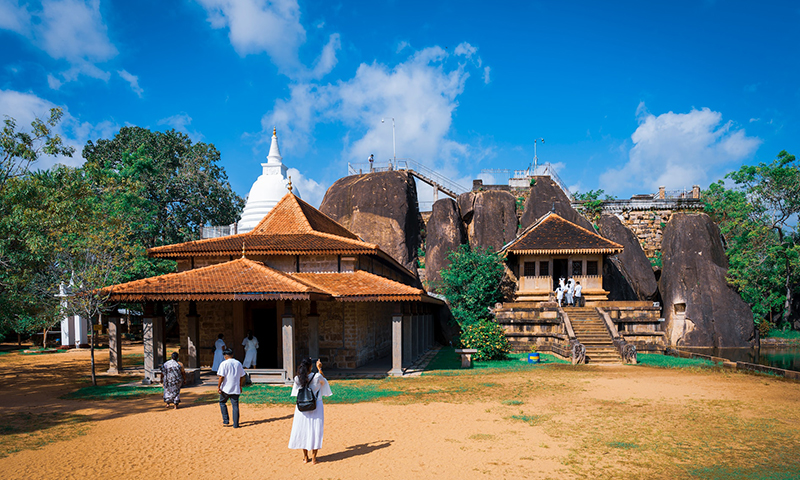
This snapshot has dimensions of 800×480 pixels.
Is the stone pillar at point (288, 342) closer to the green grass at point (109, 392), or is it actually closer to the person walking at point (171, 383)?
the green grass at point (109, 392)

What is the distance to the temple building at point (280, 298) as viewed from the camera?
14.5 metres

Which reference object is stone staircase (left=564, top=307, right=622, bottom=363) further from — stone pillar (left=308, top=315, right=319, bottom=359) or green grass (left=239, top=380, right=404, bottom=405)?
stone pillar (left=308, top=315, right=319, bottom=359)

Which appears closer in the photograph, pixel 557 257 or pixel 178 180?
pixel 557 257

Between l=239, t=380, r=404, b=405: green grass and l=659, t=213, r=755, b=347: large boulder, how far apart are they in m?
22.7

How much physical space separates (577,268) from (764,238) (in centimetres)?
1351

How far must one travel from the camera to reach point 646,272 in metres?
31.5

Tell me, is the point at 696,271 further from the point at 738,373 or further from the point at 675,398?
the point at 675,398

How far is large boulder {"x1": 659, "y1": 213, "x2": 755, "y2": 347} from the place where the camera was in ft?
94.0

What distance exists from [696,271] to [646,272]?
2721 mm

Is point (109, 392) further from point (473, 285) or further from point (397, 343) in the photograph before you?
point (473, 285)

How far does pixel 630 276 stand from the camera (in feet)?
104

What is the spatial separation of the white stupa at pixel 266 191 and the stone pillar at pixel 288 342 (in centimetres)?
1587

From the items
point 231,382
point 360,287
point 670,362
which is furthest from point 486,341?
point 231,382

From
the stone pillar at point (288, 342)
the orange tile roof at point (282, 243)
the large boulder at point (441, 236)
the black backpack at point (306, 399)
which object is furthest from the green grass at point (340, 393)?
the large boulder at point (441, 236)
